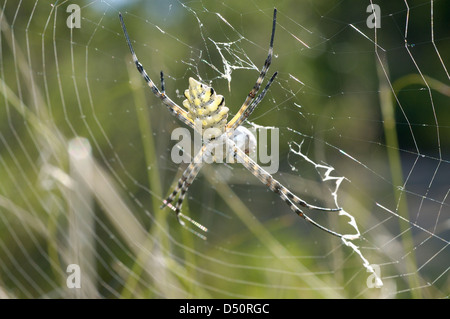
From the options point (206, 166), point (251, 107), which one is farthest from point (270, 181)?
point (206, 166)

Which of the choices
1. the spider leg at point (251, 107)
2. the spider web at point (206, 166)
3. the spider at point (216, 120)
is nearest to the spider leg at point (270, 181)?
the spider at point (216, 120)

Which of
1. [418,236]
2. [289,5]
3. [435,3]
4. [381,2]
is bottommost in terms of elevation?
[418,236]

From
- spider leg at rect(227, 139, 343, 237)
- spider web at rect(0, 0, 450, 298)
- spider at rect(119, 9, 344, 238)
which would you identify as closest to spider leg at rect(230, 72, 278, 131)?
spider at rect(119, 9, 344, 238)

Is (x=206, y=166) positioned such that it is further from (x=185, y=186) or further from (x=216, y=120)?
(x=216, y=120)

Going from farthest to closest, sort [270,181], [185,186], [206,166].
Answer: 1. [206,166]
2. [185,186]
3. [270,181]

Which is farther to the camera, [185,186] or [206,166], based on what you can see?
[206,166]

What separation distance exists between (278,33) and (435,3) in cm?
345

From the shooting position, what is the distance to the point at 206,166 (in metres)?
4.95

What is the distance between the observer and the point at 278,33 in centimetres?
566

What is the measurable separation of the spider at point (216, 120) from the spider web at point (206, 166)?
35cm

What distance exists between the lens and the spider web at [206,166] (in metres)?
3.73

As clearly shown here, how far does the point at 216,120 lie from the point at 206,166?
2.03 metres
